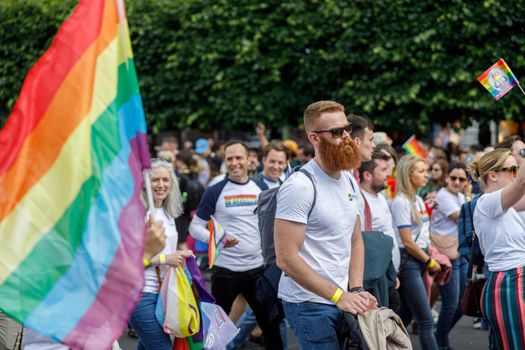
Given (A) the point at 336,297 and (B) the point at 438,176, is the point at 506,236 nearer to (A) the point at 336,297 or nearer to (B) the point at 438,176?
(A) the point at 336,297

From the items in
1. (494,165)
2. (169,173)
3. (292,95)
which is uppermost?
(494,165)

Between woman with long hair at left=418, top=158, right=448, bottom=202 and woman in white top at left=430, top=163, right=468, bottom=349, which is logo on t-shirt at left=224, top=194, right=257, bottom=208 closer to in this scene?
woman in white top at left=430, top=163, right=468, bottom=349

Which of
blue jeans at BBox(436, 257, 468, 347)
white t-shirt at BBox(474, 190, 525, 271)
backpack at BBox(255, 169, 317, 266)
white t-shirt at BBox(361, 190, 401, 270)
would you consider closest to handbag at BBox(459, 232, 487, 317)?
white t-shirt at BBox(361, 190, 401, 270)

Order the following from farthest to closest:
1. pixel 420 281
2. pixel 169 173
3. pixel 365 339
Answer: pixel 420 281, pixel 169 173, pixel 365 339

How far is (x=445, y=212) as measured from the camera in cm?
862

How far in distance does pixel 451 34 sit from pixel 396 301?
10637mm

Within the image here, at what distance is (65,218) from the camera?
335cm

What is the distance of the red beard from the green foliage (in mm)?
11977

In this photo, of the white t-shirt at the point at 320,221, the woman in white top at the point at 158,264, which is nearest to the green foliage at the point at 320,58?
the woman in white top at the point at 158,264

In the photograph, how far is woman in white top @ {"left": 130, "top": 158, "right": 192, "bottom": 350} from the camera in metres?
5.56

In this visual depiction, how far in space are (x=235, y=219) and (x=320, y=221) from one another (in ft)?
9.60

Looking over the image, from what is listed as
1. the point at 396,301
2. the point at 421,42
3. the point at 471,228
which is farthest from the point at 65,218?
the point at 421,42

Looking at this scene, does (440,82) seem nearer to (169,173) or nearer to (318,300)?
(169,173)

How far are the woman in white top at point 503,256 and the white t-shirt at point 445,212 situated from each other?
3250mm
